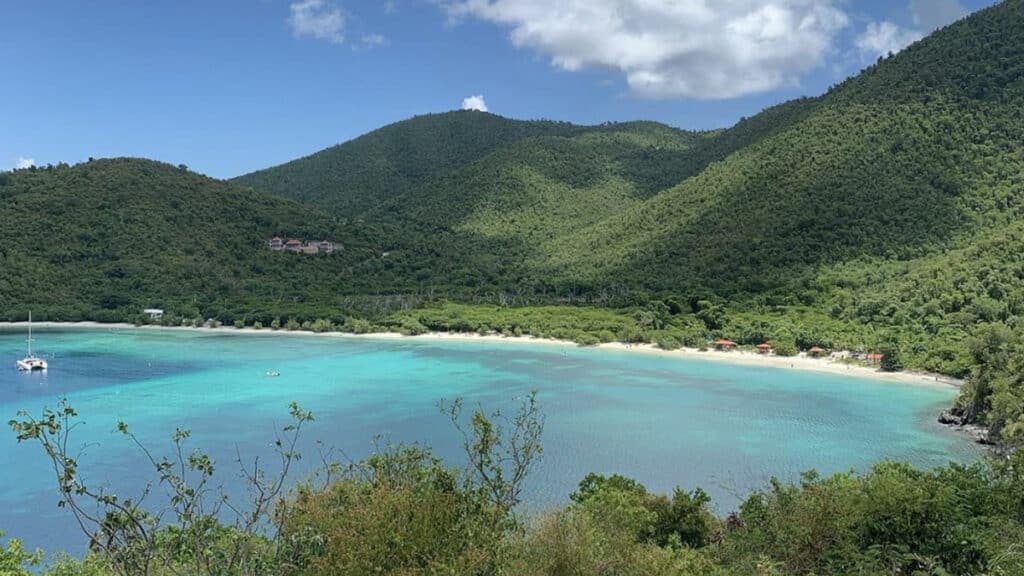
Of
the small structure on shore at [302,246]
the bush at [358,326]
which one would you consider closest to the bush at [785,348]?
the bush at [358,326]

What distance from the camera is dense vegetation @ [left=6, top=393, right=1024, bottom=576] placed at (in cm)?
796

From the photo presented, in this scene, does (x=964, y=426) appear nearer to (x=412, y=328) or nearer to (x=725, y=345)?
(x=725, y=345)

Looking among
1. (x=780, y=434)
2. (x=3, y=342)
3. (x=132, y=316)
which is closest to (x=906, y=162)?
(x=780, y=434)

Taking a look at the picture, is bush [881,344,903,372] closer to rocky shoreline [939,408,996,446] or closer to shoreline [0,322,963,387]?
shoreline [0,322,963,387]

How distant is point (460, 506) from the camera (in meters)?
9.70

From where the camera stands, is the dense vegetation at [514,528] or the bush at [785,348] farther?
the bush at [785,348]

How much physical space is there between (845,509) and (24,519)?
946 inches

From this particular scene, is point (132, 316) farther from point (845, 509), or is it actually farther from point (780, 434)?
point (845, 509)

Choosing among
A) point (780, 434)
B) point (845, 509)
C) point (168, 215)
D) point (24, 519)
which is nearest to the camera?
point (845, 509)

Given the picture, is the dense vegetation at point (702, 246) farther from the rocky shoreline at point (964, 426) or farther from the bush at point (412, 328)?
the rocky shoreline at point (964, 426)

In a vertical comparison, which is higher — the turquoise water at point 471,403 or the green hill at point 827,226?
the green hill at point 827,226

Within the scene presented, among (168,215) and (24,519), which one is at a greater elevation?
(168,215)

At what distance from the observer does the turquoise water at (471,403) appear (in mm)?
27969

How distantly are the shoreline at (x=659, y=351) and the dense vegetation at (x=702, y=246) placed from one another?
3.62 feet
